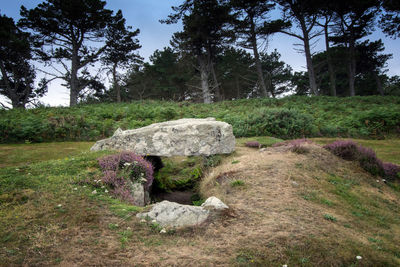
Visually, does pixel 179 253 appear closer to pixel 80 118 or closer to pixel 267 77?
pixel 80 118

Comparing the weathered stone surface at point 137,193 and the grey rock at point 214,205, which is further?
the weathered stone surface at point 137,193

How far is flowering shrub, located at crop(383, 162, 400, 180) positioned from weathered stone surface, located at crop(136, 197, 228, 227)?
6386mm

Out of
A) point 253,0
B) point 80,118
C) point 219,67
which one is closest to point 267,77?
point 219,67

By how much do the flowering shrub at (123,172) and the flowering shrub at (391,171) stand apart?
24.4 feet

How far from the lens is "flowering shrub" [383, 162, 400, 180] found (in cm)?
705

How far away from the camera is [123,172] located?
548 cm

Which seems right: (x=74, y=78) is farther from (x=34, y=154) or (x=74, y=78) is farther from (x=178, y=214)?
(x=178, y=214)

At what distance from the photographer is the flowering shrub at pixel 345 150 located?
7.76 metres

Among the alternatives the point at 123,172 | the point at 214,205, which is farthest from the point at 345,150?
the point at 123,172

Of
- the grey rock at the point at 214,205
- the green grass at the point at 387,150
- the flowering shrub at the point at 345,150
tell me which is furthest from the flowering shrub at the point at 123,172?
the green grass at the point at 387,150

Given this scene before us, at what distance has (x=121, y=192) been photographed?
16.0 ft

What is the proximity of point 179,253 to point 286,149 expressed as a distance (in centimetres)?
616

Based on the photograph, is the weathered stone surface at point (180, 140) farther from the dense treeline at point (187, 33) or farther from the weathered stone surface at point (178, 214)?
the dense treeline at point (187, 33)

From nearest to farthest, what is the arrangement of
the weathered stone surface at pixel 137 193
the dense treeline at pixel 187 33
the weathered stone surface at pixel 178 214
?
the weathered stone surface at pixel 178 214
the weathered stone surface at pixel 137 193
the dense treeline at pixel 187 33
